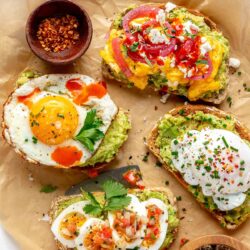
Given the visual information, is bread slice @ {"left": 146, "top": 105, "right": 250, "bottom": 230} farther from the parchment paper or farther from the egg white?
the egg white

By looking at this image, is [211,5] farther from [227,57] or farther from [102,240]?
[102,240]

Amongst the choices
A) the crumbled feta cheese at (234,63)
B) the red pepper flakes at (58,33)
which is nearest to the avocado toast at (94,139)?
the red pepper flakes at (58,33)

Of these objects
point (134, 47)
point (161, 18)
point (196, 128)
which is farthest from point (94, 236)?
point (161, 18)

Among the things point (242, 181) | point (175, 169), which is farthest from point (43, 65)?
point (242, 181)

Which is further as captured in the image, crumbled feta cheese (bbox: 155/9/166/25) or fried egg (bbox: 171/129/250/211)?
crumbled feta cheese (bbox: 155/9/166/25)

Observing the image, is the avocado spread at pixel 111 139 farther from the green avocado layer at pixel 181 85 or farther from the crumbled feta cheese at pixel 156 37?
the crumbled feta cheese at pixel 156 37

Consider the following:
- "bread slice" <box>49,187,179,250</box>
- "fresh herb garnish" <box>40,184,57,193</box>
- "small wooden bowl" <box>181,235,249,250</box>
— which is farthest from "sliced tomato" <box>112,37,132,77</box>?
"small wooden bowl" <box>181,235,249,250</box>

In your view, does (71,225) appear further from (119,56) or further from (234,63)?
(234,63)
